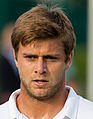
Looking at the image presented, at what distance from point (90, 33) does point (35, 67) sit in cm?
711

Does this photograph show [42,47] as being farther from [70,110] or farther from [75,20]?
[75,20]

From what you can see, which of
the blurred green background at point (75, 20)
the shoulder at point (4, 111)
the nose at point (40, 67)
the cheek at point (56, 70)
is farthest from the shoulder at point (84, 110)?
the blurred green background at point (75, 20)

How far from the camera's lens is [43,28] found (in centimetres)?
421

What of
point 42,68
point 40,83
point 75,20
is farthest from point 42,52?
point 75,20

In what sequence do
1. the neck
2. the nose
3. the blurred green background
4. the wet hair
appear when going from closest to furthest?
the nose → the wet hair → the neck → the blurred green background

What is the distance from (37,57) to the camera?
4176 millimetres

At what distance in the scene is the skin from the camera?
414cm

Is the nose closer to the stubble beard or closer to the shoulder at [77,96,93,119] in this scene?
the stubble beard

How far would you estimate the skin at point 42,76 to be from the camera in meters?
4.14

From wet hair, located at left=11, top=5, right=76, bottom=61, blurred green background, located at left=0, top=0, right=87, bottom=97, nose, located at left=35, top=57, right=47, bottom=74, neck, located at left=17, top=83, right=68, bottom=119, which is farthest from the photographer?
blurred green background, located at left=0, top=0, right=87, bottom=97

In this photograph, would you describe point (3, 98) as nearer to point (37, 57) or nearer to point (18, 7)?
point (18, 7)

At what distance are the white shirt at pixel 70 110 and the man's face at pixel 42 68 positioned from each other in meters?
0.21

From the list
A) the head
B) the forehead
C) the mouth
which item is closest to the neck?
the head

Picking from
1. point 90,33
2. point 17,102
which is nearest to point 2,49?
point 90,33
